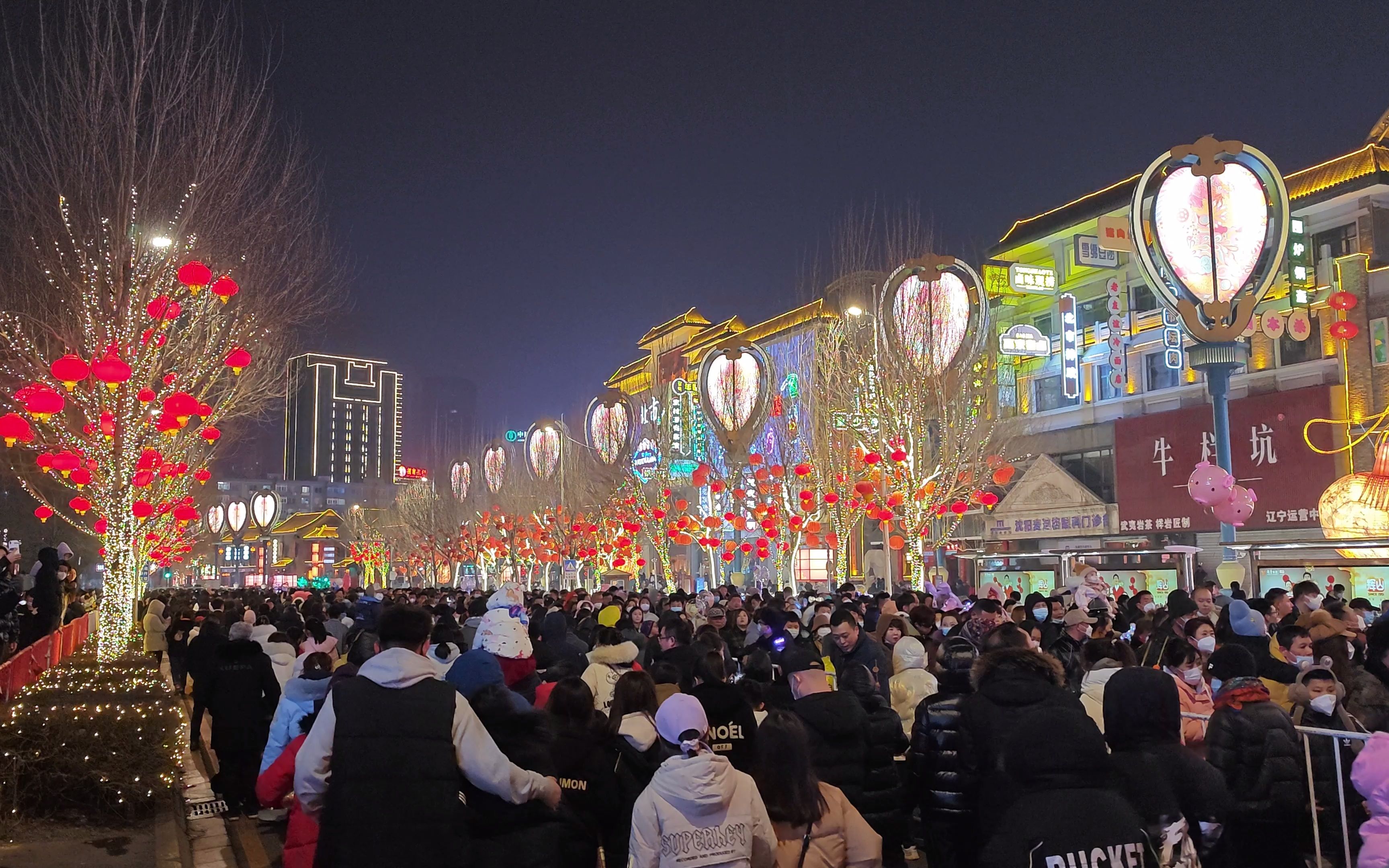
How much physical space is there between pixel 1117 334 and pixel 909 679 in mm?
27648

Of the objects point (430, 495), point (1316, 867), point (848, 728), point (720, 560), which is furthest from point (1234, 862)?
point (430, 495)

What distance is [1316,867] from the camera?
19.4 feet

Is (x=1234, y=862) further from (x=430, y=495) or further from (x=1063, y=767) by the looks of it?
(x=430, y=495)

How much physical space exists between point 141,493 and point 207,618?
323 inches

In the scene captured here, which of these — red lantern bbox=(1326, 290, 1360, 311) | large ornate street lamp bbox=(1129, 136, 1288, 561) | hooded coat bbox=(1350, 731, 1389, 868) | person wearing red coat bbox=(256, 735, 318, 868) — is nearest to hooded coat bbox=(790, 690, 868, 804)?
hooded coat bbox=(1350, 731, 1389, 868)

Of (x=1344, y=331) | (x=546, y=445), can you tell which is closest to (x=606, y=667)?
(x=1344, y=331)

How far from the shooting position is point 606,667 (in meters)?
7.60

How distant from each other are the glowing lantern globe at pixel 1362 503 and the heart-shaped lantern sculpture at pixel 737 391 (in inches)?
427

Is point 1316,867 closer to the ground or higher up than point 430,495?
closer to the ground

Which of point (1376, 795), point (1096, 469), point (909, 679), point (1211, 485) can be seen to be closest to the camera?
point (1376, 795)

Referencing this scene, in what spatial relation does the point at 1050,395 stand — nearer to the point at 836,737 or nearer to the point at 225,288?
the point at 225,288

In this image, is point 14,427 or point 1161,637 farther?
point 14,427

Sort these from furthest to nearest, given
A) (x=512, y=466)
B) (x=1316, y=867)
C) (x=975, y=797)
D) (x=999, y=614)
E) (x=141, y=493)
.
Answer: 1. (x=512, y=466)
2. (x=141, y=493)
3. (x=999, y=614)
4. (x=1316, y=867)
5. (x=975, y=797)

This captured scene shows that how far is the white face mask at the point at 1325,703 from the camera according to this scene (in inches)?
235
